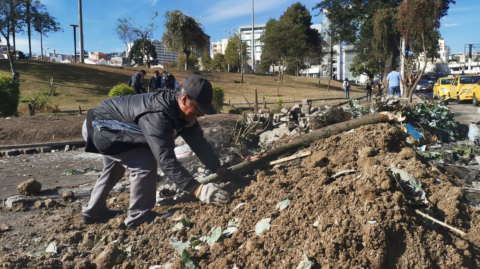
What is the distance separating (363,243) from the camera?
8.38 ft

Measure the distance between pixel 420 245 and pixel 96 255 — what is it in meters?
2.44

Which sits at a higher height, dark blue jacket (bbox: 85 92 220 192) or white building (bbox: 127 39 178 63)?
white building (bbox: 127 39 178 63)

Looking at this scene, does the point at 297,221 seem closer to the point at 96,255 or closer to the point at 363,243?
the point at 363,243

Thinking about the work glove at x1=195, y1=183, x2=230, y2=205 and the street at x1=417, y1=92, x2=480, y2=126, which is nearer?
the work glove at x1=195, y1=183, x2=230, y2=205

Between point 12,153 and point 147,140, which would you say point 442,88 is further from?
point 147,140

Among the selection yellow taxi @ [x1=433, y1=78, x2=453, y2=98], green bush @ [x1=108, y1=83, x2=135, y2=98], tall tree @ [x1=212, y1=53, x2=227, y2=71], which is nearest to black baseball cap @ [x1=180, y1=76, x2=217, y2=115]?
green bush @ [x1=108, y1=83, x2=135, y2=98]

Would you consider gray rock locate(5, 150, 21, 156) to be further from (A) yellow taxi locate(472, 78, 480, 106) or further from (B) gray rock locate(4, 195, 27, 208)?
(A) yellow taxi locate(472, 78, 480, 106)

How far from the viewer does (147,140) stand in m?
3.16

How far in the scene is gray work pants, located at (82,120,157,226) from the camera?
3.46m

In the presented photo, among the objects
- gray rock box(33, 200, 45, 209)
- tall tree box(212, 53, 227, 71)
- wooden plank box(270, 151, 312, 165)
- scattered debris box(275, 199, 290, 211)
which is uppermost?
tall tree box(212, 53, 227, 71)

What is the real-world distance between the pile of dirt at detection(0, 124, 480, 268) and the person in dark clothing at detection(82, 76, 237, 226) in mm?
223

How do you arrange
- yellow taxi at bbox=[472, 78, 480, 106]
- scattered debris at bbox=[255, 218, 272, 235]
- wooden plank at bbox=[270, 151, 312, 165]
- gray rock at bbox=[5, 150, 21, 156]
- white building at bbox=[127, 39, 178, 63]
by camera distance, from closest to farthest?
Answer: 1. scattered debris at bbox=[255, 218, 272, 235]
2. wooden plank at bbox=[270, 151, 312, 165]
3. gray rock at bbox=[5, 150, 21, 156]
4. yellow taxi at bbox=[472, 78, 480, 106]
5. white building at bbox=[127, 39, 178, 63]

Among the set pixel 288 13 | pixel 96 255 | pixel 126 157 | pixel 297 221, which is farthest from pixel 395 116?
pixel 288 13

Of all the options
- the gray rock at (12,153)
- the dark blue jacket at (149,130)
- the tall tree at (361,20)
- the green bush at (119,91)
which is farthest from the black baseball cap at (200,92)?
the tall tree at (361,20)
